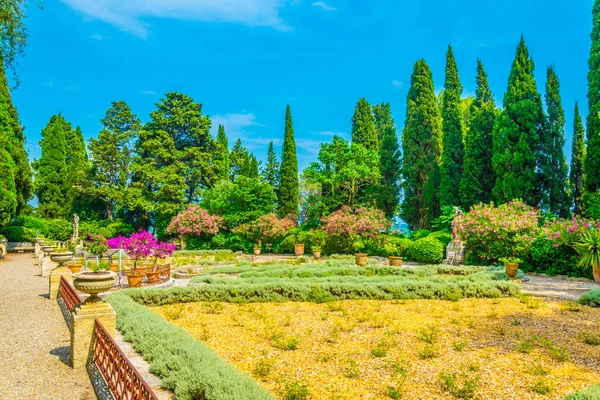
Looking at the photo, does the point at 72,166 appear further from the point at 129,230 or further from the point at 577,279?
the point at 577,279

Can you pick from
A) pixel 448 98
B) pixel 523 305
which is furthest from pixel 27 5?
pixel 448 98

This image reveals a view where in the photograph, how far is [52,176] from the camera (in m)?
30.8

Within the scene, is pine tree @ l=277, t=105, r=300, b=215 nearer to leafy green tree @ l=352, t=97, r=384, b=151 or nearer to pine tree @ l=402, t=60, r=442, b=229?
leafy green tree @ l=352, t=97, r=384, b=151

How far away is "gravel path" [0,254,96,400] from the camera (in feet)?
14.9

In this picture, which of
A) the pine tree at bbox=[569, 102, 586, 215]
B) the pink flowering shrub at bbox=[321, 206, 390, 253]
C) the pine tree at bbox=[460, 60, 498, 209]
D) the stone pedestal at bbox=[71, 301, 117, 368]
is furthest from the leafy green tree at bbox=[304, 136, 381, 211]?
the stone pedestal at bbox=[71, 301, 117, 368]

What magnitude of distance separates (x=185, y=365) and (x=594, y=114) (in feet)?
72.0

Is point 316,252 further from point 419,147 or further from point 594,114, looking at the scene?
point 594,114

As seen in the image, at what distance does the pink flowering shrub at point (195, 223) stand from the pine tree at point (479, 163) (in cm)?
1650

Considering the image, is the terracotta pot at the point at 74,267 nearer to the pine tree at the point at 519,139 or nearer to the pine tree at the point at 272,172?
the pine tree at the point at 519,139

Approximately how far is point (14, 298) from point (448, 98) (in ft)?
84.8

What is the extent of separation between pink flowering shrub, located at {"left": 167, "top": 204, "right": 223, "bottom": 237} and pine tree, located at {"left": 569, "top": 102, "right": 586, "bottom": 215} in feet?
76.0

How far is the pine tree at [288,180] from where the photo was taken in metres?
31.6

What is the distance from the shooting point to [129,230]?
31.0 m

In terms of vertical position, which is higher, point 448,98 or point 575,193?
point 448,98
